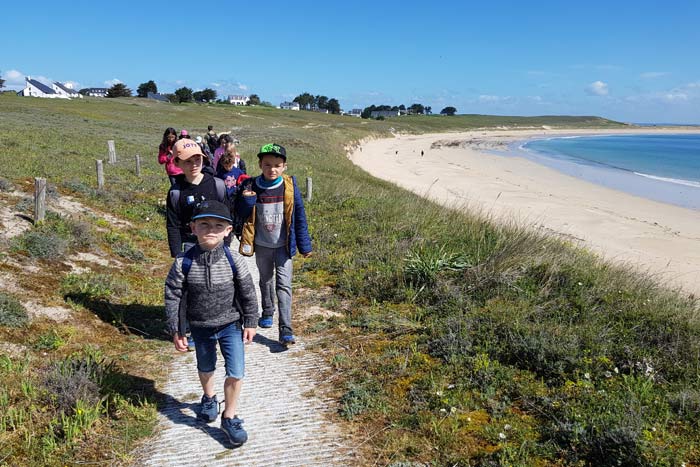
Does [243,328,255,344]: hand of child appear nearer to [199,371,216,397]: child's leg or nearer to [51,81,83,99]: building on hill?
[199,371,216,397]: child's leg

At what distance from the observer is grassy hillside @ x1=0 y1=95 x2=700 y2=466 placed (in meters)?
3.29

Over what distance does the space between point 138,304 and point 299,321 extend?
6.70ft

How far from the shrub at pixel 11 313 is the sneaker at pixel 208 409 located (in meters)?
2.31

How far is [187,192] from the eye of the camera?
445 centimetres

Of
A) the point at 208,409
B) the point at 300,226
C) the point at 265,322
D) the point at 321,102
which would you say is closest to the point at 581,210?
the point at 265,322

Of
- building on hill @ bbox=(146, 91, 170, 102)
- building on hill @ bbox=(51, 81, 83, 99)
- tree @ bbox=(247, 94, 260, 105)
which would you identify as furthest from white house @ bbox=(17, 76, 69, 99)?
tree @ bbox=(247, 94, 260, 105)

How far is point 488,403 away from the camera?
12.3ft

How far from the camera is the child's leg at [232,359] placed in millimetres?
3398

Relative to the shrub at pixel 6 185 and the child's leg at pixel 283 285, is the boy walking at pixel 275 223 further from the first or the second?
the shrub at pixel 6 185

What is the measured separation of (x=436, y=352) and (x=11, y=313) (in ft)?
14.0

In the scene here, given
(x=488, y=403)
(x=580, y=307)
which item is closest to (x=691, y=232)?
(x=580, y=307)

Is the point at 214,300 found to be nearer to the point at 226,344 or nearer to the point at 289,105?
the point at 226,344

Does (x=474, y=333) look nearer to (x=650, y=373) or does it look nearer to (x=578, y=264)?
(x=650, y=373)

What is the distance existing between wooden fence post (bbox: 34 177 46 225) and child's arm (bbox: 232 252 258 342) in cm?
562
